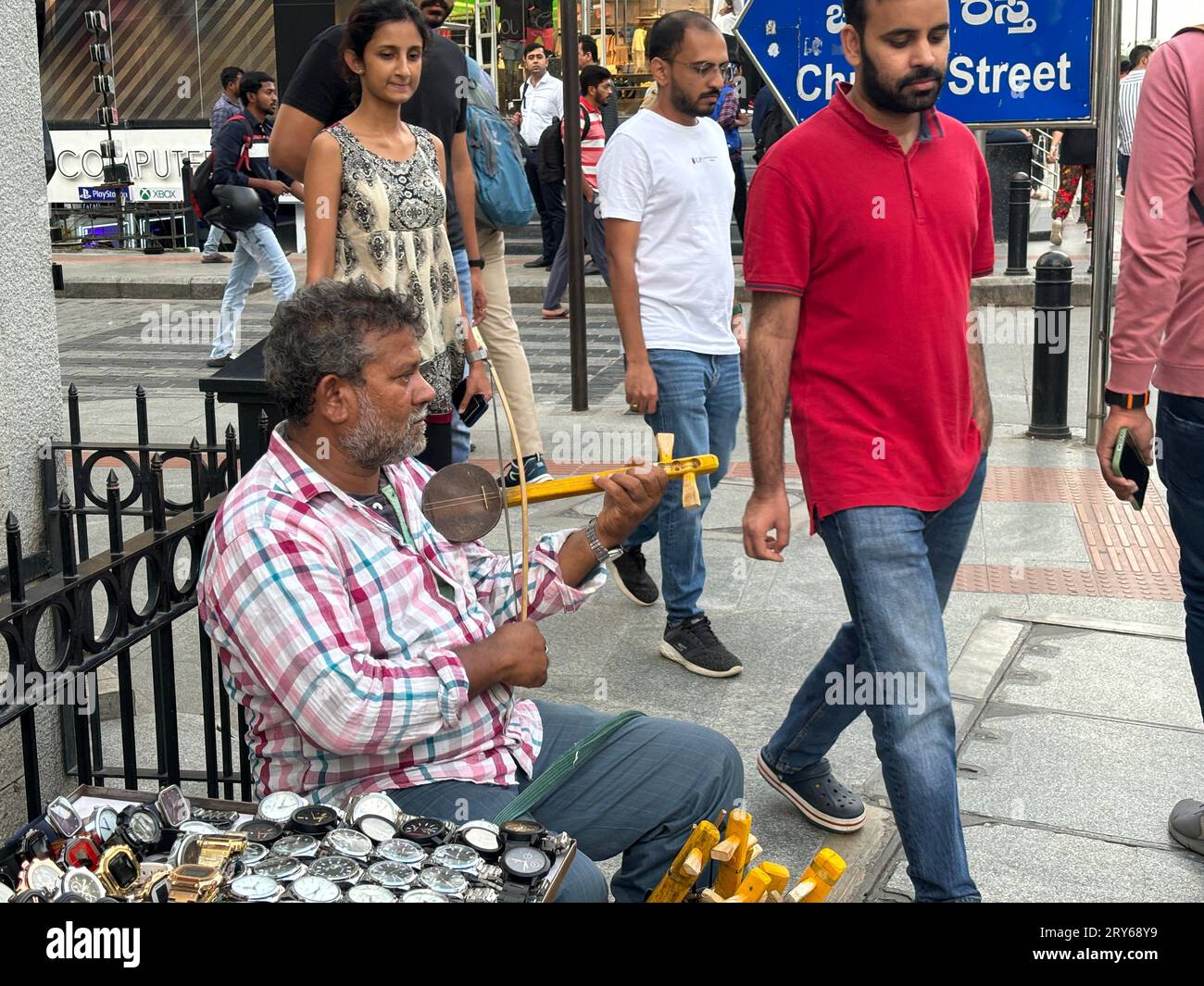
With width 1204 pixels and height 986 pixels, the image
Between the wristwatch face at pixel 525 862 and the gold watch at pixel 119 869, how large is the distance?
20.1 inches

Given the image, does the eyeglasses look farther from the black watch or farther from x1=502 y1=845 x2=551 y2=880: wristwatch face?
x1=502 y1=845 x2=551 y2=880: wristwatch face

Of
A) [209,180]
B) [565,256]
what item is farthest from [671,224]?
[565,256]

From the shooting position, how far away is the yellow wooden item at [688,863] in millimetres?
2514

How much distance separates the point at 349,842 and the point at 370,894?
160 millimetres

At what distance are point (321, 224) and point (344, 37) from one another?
61cm

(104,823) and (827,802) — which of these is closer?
(104,823)

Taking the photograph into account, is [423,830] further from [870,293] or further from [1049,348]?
[1049,348]

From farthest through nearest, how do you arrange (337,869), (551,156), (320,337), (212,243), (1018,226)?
(212,243) → (551,156) → (1018,226) → (320,337) → (337,869)

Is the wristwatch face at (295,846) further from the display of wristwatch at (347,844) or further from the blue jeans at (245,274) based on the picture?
the blue jeans at (245,274)

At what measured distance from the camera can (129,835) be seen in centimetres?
221

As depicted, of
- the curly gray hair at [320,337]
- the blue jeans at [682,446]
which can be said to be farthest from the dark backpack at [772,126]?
the curly gray hair at [320,337]

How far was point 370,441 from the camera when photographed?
105 inches

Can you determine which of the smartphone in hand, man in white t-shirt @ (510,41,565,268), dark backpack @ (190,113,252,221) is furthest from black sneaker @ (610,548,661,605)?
man in white t-shirt @ (510,41,565,268)

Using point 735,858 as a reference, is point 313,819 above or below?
above
